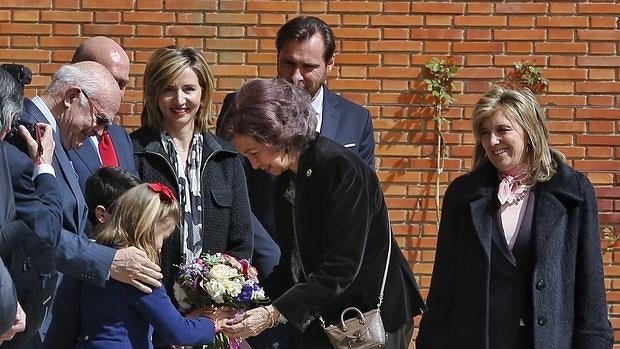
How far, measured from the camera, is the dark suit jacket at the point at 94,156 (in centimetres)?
584

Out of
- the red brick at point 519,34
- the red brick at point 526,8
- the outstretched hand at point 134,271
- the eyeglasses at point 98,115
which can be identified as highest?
the red brick at point 526,8

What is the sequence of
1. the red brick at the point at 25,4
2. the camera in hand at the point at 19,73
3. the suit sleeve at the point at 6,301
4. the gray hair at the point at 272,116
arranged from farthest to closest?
the red brick at the point at 25,4 → the gray hair at the point at 272,116 → the camera in hand at the point at 19,73 → the suit sleeve at the point at 6,301

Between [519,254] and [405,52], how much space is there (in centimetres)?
283

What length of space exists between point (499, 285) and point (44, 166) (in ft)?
6.80

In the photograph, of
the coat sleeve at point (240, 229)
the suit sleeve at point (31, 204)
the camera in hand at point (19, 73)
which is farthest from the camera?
the coat sleeve at point (240, 229)

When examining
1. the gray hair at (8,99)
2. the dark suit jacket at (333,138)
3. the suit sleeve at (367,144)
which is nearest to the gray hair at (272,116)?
the gray hair at (8,99)

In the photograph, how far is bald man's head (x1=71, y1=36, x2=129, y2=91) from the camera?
6.85 metres

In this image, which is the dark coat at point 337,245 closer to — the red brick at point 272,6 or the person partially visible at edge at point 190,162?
the person partially visible at edge at point 190,162

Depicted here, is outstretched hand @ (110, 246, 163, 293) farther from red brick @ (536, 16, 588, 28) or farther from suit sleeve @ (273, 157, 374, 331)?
red brick @ (536, 16, 588, 28)

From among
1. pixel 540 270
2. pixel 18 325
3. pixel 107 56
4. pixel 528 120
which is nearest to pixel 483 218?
pixel 540 270

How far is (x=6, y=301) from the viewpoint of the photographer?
4.25 meters

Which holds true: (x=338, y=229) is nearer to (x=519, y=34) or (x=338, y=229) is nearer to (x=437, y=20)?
(x=437, y=20)

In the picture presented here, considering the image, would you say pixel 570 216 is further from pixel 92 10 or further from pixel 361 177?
pixel 92 10

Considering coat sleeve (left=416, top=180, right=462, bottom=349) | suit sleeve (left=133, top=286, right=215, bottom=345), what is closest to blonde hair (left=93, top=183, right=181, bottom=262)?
suit sleeve (left=133, top=286, right=215, bottom=345)
